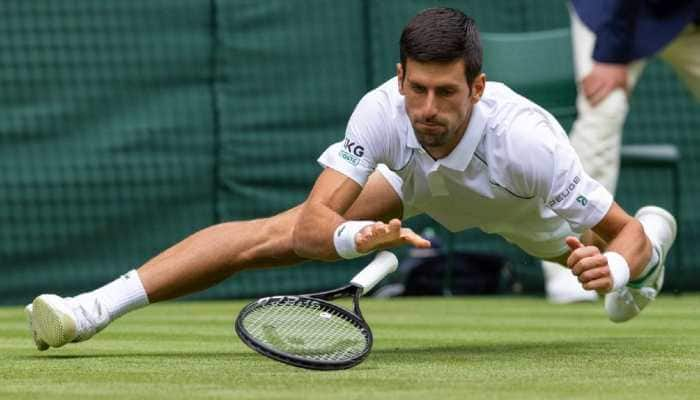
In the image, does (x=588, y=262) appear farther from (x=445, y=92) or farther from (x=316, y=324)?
(x=316, y=324)

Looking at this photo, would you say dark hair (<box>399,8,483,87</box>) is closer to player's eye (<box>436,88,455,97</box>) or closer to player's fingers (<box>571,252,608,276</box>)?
player's eye (<box>436,88,455,97</box>)

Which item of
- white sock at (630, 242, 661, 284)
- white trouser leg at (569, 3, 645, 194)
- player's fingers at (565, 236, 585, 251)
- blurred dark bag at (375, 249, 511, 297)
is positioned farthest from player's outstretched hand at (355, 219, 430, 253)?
blurred dark bag at (375, 249, 511, 297)

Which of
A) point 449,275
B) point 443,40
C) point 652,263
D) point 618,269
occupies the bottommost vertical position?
point 449,275

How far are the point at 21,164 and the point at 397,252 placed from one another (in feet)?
7.67

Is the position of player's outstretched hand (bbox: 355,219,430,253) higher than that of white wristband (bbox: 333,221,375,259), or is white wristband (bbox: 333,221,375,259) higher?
player's outstretched hand (bbox: 355,219,430,253)

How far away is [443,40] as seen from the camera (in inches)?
177

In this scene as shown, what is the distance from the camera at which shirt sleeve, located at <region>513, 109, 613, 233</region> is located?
181 inches

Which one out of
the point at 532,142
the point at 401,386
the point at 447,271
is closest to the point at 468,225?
the point at 532,142

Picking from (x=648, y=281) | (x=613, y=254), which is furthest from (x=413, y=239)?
(x=648, y=281)

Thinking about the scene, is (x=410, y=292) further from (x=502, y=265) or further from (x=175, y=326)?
(x=175, y=326)

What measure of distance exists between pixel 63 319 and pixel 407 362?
1.07m

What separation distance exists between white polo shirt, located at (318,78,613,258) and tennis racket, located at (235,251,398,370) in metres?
0.40

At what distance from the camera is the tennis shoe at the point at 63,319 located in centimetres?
470

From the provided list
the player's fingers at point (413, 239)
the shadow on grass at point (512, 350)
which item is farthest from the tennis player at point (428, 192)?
the shadow on grass at point (512, 350)
